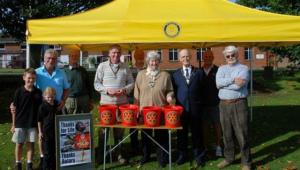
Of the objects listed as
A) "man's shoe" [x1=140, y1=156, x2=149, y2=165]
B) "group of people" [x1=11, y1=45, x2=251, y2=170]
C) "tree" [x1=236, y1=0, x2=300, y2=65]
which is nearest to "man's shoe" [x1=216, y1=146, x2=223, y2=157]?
"group of people" [x1=11, y1=45, x2=251, y2=170]

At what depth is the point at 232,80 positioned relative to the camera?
7324 mm

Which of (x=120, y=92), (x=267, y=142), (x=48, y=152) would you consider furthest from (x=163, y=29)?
(x=267, y=142)

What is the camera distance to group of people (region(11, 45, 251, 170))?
7121mm

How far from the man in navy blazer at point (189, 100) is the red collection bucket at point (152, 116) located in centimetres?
69

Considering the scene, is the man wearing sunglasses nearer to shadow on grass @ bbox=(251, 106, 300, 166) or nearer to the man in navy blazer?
the man in navy blazer

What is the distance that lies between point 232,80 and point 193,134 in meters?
1.23

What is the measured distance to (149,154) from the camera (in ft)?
26.9

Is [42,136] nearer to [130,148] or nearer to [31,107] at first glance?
[31,107]

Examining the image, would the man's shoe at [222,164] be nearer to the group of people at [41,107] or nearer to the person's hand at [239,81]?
the person's hand at [239,81]

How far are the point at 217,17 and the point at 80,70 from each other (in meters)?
2.39

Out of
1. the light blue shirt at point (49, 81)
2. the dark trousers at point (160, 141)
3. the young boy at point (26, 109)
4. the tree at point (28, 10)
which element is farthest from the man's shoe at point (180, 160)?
the tree at point (28, 10)

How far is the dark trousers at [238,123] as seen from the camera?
7469mm

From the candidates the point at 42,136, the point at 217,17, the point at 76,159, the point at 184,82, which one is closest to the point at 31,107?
the point at 42,136

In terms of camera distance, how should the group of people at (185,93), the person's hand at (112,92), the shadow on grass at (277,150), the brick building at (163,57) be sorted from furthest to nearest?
the brick building at (163,57), the shadow on grass at (277,150), the person's hand at (112,92), the group of people at (185,93)
